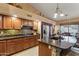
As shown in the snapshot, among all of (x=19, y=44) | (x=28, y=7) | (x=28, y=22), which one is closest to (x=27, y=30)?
(x=28, y=22)

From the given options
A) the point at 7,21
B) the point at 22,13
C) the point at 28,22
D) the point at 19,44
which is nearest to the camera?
the point at 22,13

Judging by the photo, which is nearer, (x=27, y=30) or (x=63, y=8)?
(x=63, y=8)

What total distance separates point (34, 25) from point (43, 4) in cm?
45

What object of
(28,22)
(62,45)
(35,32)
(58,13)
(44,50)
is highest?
(58,13)

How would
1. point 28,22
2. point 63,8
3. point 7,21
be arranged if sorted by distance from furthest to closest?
point 7,21 < point 28,22 < point 63,8

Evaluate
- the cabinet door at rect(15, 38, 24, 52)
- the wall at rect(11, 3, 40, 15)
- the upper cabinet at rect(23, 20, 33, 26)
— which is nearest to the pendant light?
the wall at rect(11, 3, 40, 15)

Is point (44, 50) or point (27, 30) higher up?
point (27, 30)

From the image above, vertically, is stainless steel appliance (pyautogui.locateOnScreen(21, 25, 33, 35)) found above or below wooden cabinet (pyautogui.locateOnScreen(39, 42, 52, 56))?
above

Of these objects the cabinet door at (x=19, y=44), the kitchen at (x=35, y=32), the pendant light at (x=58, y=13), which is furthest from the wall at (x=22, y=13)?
the cabinet door at (x=19, y=44)

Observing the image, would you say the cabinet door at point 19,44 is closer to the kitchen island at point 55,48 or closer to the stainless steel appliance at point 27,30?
the stainless steel appliance at point 27,30

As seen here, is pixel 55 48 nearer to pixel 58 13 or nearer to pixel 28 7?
pixel 58 13

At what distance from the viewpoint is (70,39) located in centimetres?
201

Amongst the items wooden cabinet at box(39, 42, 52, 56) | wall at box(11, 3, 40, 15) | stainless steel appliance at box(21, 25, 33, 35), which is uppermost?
wall at box(11, 3, 40, 15)

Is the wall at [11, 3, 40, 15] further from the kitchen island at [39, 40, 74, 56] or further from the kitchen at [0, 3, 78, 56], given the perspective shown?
the kitchen island at [39, 40, 74, 56]
